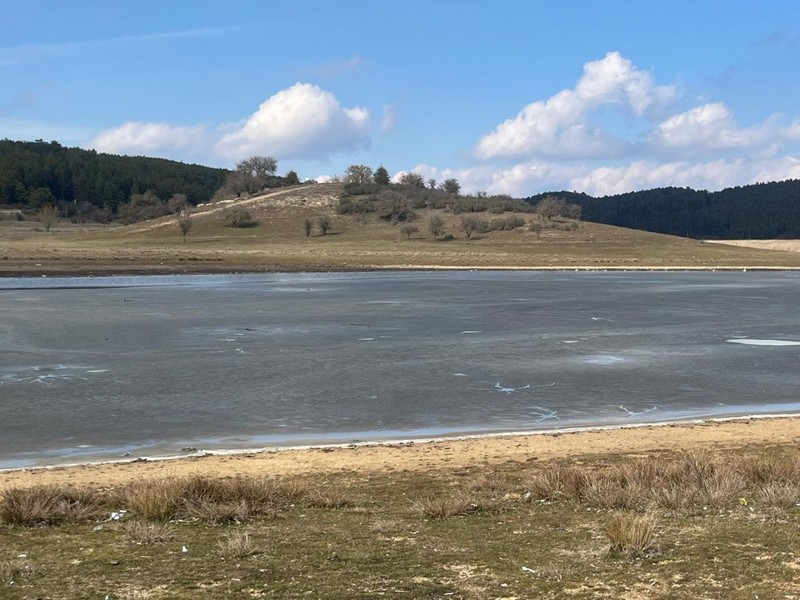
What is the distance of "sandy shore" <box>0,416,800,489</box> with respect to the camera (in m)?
11.6

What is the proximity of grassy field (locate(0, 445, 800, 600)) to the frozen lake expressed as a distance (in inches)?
179

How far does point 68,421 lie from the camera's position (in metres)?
15.4

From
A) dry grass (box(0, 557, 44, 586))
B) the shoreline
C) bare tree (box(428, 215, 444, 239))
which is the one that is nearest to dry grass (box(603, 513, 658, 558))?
dry grass (box(0, 557, 44, 586))

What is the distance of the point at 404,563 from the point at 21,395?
1298 centimetres

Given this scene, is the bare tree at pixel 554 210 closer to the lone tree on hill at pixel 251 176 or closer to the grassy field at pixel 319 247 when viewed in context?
the grassy field at pixel 319 247

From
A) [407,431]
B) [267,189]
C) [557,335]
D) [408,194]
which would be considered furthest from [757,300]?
[267,189]

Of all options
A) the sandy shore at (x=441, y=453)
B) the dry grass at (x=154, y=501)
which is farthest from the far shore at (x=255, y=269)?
the dry grass at (x=154, y=501)

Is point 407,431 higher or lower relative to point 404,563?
lower

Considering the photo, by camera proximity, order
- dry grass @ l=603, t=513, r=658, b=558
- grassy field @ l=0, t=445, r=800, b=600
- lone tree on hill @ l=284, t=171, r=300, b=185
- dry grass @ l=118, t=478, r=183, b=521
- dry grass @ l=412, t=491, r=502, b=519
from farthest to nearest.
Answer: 1. lone tree on hill @ l=284, t=171, r=300, b=185
2. dry grass @ l=412, t=491, r=502, b=519
3. dry grass @ l=118, t=478, r=183, b=521
4. dry grass @ l=603, t=513, r=658, b=558
5. grassy field @ l=0, t=445, r=800, b=600

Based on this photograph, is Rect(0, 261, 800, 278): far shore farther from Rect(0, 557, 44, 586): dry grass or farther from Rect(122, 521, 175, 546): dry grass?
Rect(0, 557, 44, 586): dry grass

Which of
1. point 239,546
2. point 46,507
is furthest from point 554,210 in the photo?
point 239,546

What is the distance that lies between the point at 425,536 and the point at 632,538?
1.77 metres

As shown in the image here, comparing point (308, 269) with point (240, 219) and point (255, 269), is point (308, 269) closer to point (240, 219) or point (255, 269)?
point (255, 269)

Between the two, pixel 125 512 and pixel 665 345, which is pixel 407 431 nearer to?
pixel 125 512
